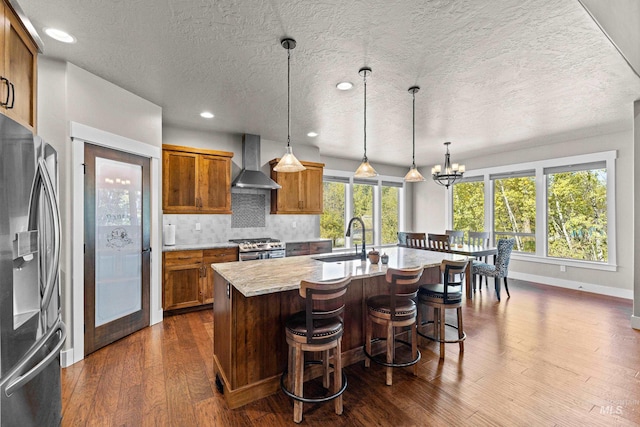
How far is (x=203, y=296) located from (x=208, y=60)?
306 centimetres

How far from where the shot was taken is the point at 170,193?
4172 millimetres

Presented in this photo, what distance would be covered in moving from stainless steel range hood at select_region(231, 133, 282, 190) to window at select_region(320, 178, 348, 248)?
1838mm

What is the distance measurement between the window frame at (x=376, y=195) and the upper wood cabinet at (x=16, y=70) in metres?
5.06

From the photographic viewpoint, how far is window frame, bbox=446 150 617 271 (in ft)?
16.0

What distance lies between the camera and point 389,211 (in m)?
7.87

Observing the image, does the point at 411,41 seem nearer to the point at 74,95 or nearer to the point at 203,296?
the point at 74,95

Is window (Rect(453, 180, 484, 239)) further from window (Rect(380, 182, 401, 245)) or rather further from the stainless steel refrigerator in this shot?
the stainless steel refrigerator

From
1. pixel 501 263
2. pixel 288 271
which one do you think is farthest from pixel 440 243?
pixel 288 271

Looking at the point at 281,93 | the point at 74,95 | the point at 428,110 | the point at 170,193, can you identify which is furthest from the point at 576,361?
the point at 74,95

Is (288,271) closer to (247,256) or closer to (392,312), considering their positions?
(392,312)

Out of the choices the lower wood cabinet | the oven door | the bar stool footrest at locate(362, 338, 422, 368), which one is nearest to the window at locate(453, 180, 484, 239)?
the bar stool footrest at locate(362, 338, 422, 368)

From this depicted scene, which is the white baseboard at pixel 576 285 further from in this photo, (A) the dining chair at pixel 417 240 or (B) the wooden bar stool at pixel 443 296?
(B) the wooden bar stool at pixel 443 296

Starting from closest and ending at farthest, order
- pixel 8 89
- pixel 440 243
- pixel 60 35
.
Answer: pixel 8 89, pixel 60 35, pixel 440 243

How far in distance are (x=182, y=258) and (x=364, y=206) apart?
4.56m
